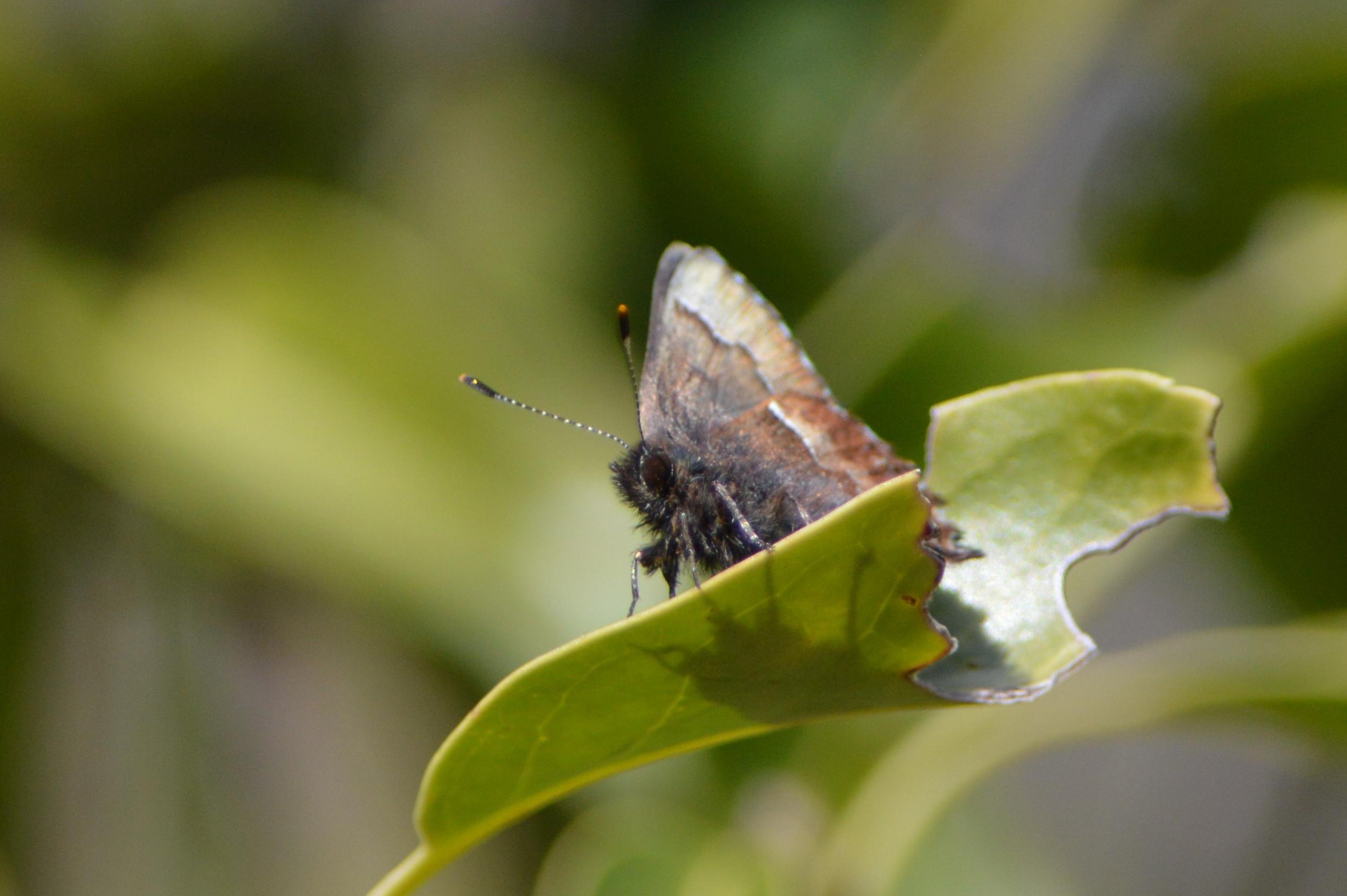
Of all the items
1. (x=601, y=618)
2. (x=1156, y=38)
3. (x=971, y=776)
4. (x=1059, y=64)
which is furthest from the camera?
(x=1156, y=38)

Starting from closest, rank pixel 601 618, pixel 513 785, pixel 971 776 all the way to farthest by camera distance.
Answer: pixel 513 785 < pixel 971 776 < pixel 601 618

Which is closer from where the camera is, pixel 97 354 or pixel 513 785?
pixel 513 785

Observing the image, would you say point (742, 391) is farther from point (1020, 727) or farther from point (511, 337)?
point (511, 337)

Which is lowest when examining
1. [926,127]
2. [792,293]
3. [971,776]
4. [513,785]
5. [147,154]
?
[971,776]

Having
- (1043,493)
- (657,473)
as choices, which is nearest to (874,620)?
(1043,493)

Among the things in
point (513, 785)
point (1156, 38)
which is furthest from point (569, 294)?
point (513, 785)

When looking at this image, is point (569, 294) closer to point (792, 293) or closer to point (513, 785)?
point (792, 293)

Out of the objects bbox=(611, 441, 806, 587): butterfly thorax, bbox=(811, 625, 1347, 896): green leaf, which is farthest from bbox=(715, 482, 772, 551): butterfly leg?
bbox=(811, 625, 1347, 896): green leaf

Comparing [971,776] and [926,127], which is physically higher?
[926,127]

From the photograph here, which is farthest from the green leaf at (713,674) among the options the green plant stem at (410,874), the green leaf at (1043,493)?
the green leaf at (1043,493)
